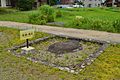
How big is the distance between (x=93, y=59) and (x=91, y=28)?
22.0 feet

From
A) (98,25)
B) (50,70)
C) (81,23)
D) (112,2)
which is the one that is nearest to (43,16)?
(81,23)

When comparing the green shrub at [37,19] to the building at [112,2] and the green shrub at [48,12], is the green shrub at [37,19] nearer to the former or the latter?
the green shrub at [48,12]

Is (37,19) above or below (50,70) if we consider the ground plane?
above

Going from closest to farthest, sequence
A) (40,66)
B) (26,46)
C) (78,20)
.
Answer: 1. (40,66)
2. (26,46)
3. (78,20)

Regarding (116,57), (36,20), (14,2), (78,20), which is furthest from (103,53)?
(14,2)

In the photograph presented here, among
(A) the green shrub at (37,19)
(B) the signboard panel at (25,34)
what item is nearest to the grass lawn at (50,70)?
(B) the signboard panel at (25,34)

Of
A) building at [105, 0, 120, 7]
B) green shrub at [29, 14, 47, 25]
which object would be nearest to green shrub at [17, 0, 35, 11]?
green shrub at [29, 14, 47, 25]

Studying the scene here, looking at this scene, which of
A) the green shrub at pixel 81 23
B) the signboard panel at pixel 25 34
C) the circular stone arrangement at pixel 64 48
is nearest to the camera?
the signboard panel at pixel 25 34

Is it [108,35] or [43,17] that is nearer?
[108,35]

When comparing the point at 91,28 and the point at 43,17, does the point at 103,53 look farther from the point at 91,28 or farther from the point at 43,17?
the point at 43,17

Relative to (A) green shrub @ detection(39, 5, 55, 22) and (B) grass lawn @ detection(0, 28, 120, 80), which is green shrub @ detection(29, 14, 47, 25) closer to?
(A) green shrub @ detection(39, 5, 55, 22)

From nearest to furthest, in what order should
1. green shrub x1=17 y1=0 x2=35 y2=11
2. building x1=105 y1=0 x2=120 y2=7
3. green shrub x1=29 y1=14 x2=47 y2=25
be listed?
green shrub x1=29 y1=14 x2=47 y2=25
green shrub x1=17 y1=0 x2=35 y2=11
building x1=105 y1=0 x2=120 y2=7

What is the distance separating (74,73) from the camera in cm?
639

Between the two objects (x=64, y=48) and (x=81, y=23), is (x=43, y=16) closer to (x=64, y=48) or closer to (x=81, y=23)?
(x=81, y=23)
